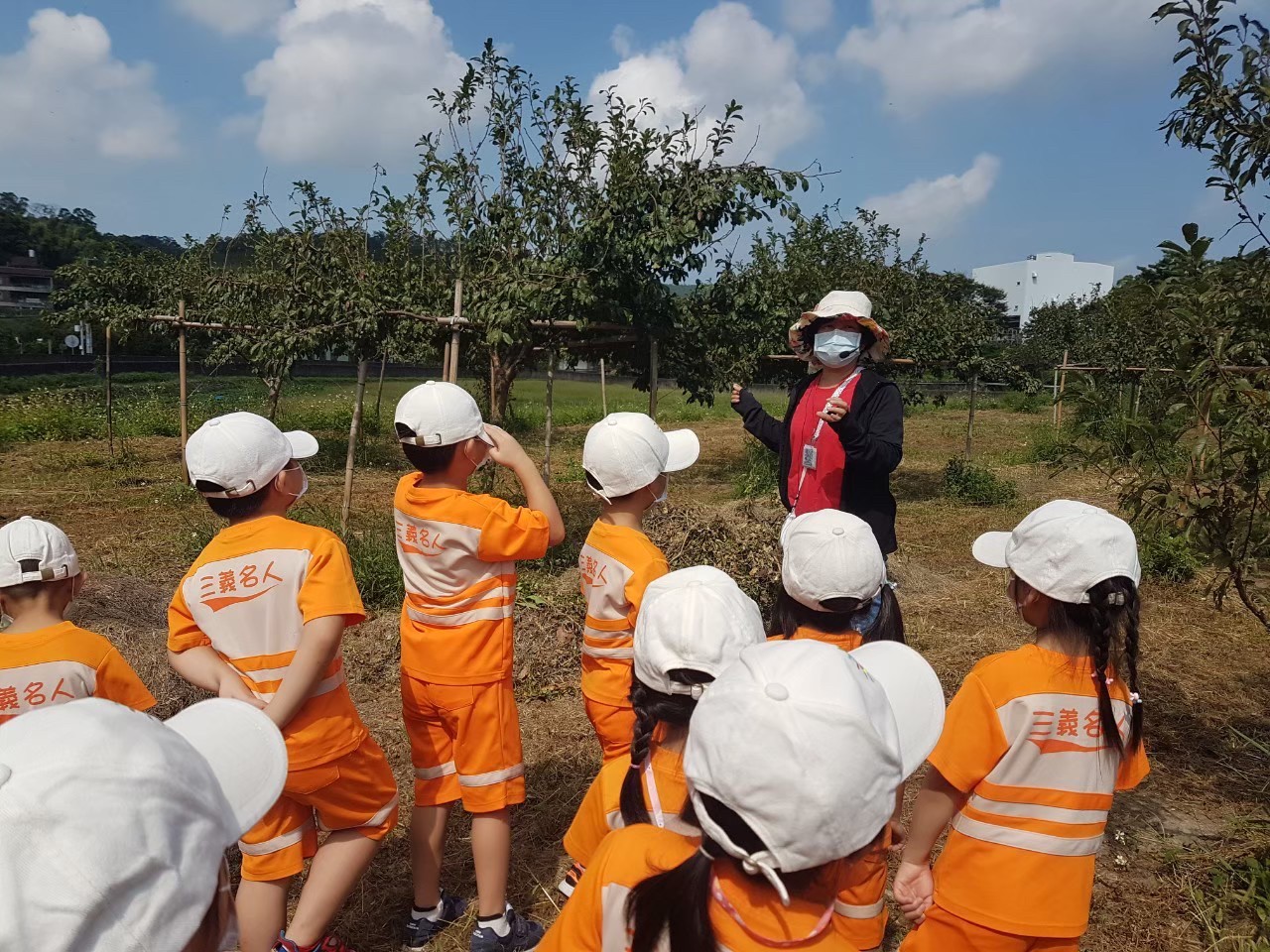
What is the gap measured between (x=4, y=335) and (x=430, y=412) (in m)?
34.9

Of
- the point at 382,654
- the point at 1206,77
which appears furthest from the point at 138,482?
the point at 1206,77

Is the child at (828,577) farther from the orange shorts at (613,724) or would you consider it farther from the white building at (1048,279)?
the white building at (1048,279)

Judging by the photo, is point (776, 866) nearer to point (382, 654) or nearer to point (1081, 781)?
point (1081, 781)

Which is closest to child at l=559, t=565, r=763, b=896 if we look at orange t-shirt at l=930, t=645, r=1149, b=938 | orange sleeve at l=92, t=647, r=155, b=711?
orange t-shirt at l=930, t=645, r=1149, b=938

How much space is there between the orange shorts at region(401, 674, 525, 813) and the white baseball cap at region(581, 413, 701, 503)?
2.37ft

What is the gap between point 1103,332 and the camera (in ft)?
64.3

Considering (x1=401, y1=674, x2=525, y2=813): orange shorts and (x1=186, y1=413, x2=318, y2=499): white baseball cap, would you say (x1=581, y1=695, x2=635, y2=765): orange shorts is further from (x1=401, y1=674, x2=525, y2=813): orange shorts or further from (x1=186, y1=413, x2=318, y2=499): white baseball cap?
(x1=186, y1=413, x2=318, y2=499): white baseball cap

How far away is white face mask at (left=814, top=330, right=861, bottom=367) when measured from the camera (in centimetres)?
347

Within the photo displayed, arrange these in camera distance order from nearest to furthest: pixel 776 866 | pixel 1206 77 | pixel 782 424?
pixel 776 866 → pixel 1206 77 → pixel 782 424

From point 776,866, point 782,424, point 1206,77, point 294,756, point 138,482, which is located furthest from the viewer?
point 138,482

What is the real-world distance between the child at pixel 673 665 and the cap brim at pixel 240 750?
0.72m

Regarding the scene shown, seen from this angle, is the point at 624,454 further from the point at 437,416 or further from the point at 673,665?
the point at 673,665

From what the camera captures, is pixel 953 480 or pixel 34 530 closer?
pixel 34 530

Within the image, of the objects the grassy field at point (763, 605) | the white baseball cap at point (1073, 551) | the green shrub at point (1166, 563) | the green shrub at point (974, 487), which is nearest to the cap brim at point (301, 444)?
the grassy field at point (763, 605)
